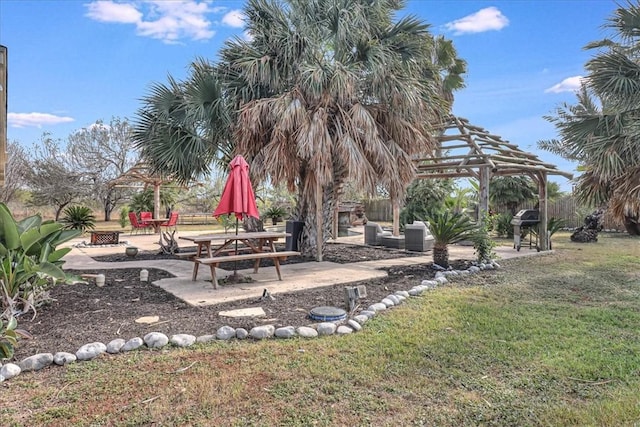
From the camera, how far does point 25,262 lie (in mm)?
4203

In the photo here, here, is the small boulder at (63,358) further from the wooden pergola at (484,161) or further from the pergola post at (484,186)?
Answer: the pergola post at (484,186)

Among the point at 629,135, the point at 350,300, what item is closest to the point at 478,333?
the point at 350,300

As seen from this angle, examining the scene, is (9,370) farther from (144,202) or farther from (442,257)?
(144,202)

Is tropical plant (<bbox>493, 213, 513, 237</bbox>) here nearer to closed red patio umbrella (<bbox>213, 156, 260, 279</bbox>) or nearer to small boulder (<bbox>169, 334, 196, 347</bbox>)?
closed red patio umbrella (<bbox>213, 156, 260, 279</bbox>)

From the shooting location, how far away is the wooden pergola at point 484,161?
1062cm

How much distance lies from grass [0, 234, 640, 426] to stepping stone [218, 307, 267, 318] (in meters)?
0.87

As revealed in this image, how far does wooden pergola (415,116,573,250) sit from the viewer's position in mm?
10617

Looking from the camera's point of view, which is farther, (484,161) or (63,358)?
(484,161)

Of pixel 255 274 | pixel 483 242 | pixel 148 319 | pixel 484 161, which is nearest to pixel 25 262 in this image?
pixel 148 319

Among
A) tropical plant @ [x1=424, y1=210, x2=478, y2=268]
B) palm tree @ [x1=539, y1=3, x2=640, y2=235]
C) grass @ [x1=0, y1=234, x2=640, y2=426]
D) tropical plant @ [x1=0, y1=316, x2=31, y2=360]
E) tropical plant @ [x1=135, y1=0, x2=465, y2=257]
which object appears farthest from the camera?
palm tree @ [x1=539, y1=3, x2=640, y2=235]

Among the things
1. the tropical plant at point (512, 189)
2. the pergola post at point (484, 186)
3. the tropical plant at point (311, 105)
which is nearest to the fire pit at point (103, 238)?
the tropical plant at point (311, 105)

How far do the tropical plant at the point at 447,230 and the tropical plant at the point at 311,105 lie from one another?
1.46 meters

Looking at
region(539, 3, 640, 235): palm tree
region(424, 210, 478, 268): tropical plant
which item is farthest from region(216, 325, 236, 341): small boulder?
region(539, 3, 640, 235): palm tree

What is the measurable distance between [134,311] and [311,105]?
563cm
